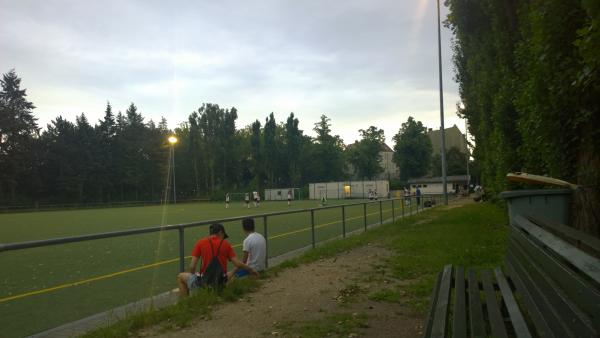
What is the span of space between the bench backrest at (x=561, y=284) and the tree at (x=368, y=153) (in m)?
96.7

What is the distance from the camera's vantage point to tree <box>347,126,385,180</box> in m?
99.8

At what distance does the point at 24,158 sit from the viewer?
6738 cm

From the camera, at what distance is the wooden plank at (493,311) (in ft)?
9.88

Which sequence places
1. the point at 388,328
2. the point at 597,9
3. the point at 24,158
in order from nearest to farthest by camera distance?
the point at 597,9, the point at 388,328, the point at 24,158

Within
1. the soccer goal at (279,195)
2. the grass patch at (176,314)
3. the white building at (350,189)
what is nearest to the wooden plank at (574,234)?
the grass patch at (176,314)

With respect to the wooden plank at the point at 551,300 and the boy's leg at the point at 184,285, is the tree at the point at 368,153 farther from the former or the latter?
the wooden plank at the point at 551,300

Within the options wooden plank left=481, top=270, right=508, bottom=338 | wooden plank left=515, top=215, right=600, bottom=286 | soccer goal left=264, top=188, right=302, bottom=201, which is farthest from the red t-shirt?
soccer goal left=264, top=188, right=302, bottom=201

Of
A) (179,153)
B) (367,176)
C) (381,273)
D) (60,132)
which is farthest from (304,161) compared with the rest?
(381,273)

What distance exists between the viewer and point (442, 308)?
12.3 feet

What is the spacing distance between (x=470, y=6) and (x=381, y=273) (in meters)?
10.5

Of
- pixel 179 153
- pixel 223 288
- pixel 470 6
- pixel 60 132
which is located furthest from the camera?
pixel 179 153

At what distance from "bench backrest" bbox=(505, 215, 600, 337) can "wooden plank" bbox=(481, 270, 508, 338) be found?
0.21 meters

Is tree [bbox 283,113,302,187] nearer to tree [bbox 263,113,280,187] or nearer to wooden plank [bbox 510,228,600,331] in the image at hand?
tree [bbox 263,113,280,187]

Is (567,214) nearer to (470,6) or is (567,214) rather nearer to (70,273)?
(70,273)
